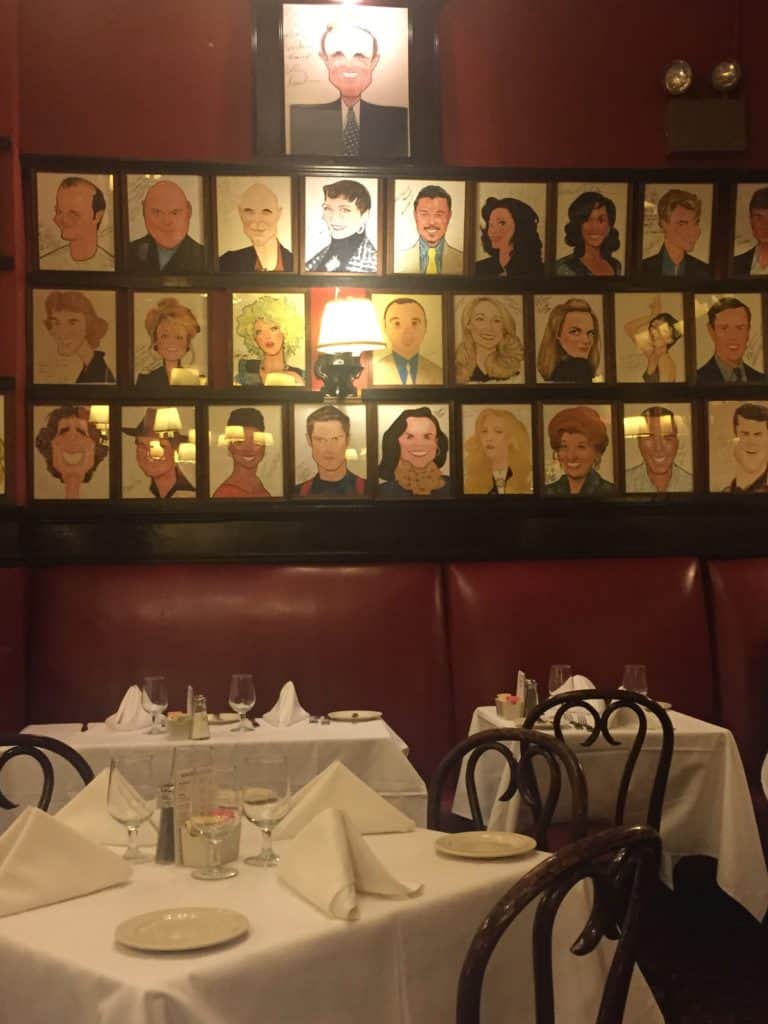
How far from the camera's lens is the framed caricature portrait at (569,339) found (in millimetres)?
5527

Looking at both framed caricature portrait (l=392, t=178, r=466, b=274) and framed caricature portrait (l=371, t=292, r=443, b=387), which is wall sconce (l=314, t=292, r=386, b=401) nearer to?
framed caricature portrait (l=371, t=292, r=443, b=387)

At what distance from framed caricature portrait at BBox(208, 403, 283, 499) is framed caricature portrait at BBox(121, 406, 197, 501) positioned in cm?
9

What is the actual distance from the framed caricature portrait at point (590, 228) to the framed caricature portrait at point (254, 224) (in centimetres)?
123

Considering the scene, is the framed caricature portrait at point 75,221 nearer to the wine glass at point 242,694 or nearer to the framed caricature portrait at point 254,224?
the framed caricature portrait at point 254,224

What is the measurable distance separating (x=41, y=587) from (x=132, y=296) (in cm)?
130

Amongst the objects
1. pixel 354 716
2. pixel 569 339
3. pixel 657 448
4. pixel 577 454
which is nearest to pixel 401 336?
pixel 569 339

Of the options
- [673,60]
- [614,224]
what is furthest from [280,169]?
[673,60]

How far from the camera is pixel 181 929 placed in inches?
69.8

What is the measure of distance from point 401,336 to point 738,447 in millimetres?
1615

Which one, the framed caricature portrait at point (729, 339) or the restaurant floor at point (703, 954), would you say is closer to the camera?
the restaurant floor at point (703, 954)

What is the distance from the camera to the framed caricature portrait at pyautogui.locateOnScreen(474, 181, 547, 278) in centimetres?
550

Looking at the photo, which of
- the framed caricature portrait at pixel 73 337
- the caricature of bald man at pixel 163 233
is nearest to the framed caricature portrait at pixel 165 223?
the caricature of bald man at pixel 163 233

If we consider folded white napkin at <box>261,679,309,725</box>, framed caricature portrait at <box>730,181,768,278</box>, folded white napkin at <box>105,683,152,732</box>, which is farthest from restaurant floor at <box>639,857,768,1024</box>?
framed caricature portrait at <box>730,181,768,278</box>

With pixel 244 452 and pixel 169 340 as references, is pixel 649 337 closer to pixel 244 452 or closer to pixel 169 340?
pixel 244 452
